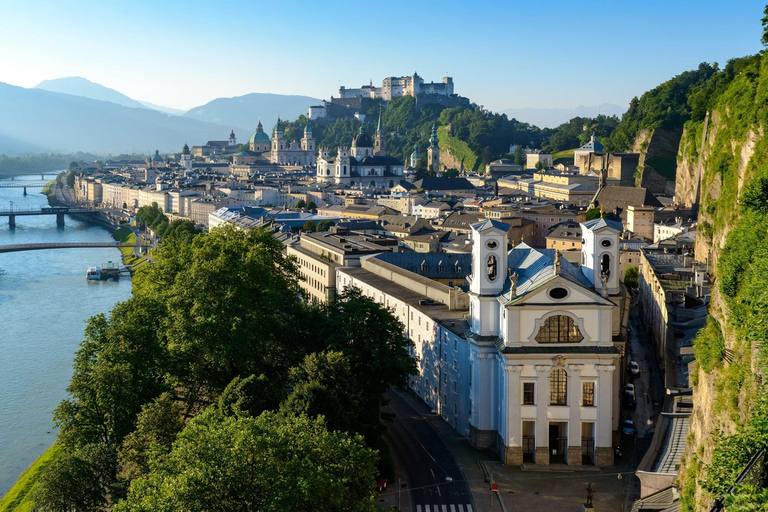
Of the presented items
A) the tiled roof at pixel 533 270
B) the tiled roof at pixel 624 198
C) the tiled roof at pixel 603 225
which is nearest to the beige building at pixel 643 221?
the tiled roof at pixel 624 198

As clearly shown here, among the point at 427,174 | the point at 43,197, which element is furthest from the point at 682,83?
the point at 43,197

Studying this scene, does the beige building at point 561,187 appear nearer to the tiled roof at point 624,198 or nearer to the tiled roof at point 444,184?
the tiled roof at point 444,184

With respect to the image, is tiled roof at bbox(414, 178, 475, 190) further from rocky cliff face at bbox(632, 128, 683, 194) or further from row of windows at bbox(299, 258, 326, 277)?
row of windows at bbox(299, 258, 326, 277)

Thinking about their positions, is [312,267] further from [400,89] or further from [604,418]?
[400,89]

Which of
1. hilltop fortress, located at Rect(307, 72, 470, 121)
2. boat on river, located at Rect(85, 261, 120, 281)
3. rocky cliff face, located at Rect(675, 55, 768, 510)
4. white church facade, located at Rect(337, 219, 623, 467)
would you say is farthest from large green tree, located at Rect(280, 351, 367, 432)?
hilltop fortress, located at Rect(307, 72, 470, 121)

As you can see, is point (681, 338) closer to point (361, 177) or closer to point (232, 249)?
point (232, 249)
